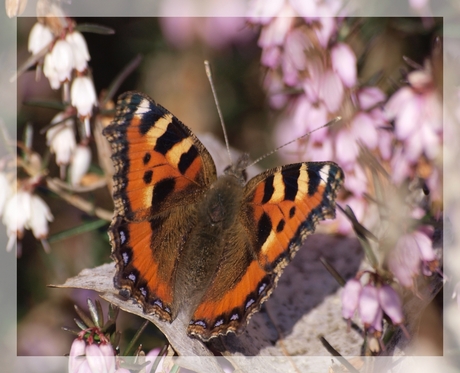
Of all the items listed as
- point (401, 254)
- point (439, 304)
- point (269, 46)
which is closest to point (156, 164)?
point (269, 46)

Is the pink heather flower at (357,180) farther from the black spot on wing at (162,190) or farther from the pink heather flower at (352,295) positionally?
the black spot on wing at (162,190)

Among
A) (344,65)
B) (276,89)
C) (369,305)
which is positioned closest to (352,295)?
(369,305)

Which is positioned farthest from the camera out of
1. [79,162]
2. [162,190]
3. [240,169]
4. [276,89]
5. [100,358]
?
[276,89]

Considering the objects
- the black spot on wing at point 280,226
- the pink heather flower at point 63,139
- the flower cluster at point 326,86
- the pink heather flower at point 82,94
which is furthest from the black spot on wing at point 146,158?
the pink heather flower at point 63,139

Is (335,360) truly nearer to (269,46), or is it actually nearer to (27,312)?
(269,46)

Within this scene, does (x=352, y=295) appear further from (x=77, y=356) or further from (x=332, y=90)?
(x=77, y=356)

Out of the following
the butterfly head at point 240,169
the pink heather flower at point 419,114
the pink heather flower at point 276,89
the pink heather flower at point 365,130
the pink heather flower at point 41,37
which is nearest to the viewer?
the pink heather flower at point 419,114

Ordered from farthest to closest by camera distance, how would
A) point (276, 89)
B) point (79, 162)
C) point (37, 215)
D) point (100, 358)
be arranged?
point (276, 89), point (79, 162), point (37, 215), point (100, 358)

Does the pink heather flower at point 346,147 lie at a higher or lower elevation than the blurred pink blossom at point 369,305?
higher
